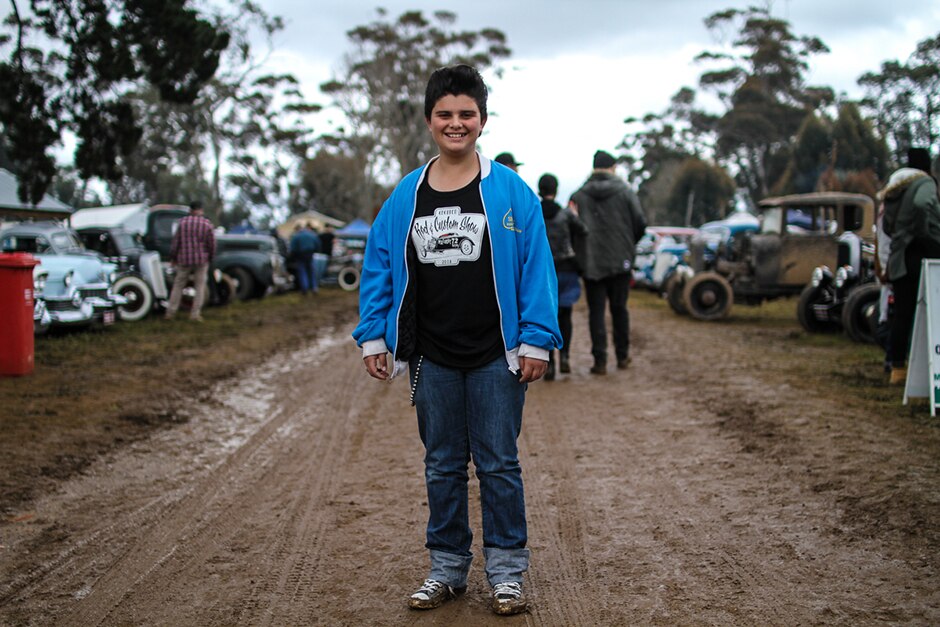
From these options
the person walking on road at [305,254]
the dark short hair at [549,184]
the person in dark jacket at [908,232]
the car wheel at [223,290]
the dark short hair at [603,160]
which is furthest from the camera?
the person walking on road at [305,254]

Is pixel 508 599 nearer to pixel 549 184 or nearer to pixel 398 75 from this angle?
pixel 549 184

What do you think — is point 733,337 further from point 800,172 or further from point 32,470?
point 800,172

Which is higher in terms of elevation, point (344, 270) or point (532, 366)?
point (532, 366)

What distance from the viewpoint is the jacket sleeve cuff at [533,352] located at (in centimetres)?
338

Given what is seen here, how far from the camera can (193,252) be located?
600 inches

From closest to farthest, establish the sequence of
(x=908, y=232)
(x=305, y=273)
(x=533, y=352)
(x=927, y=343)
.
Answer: (x=533, y=352) < (x=927, y=343) < (x=908, y=232) < (x=305, y=273)

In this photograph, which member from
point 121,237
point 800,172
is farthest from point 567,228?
point 800,172

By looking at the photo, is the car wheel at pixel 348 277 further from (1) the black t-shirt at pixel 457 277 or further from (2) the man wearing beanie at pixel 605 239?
(1) the black t-shirt at pixel 457 277

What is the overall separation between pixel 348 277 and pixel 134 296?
1114 cm

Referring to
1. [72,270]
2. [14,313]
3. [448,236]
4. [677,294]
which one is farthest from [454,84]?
[677,294]

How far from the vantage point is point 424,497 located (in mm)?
5082

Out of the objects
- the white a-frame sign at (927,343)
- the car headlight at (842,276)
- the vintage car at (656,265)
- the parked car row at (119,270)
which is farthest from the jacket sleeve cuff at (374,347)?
the vintage car at (656,265)

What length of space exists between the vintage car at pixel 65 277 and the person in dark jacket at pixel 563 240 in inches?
264

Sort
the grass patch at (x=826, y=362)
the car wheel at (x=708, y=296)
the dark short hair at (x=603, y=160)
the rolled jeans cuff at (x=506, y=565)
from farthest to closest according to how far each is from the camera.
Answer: the car wheel at (x=708, y=296), the dark short hair at (x=603, y=160), the grass patch at (x=826, y=362), the rolled jeans cuff at (x=506, y=565)
